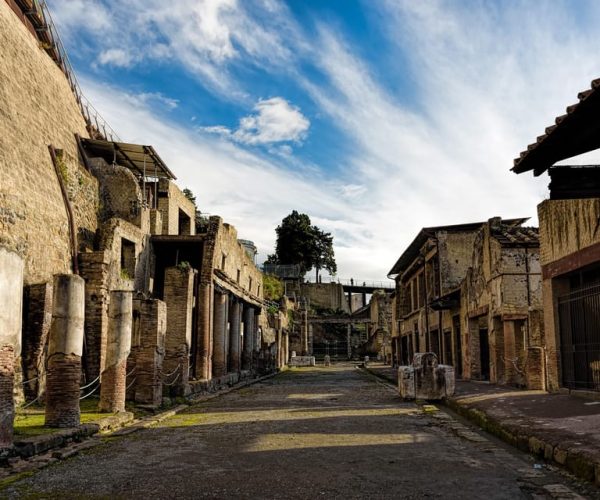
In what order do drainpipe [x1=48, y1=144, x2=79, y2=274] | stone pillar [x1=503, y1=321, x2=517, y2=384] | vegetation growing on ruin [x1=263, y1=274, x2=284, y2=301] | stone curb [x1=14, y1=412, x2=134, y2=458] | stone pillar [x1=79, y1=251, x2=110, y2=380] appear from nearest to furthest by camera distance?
stone curb [x1=14, y1=412, x2=134, y2=458], stone pillar [x1=79, y1=251, x2=110, y2=380], drainpipe [x1=48, y1=144, x2=79, y2=274], stone pillar [x1=503, y1=321, x2=517, y2=384], vegetation growing on ruin [x1=263, y1=274, x2=284, y2=301]

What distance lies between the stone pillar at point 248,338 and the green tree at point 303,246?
3864 cm

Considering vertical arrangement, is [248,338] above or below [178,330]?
below

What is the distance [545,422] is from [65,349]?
679 centimetres

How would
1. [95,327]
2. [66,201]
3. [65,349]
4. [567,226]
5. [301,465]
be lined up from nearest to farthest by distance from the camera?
[301,465]
[65,349]
[567,226]
[95,327]
[66,201]

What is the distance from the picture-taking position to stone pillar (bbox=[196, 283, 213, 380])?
19312 mm

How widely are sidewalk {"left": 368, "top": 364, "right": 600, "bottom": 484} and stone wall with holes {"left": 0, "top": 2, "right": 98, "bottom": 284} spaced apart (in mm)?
9559

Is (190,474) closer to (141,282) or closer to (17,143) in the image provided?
(17,143)

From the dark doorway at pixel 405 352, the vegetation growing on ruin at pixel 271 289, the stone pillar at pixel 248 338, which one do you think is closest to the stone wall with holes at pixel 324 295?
the vegetation growing on ruin at pixel 271 289

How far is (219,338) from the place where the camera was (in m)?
22.0

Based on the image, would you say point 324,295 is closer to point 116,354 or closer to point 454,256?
point 454,256

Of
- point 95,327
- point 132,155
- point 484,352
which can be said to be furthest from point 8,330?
point 484,352

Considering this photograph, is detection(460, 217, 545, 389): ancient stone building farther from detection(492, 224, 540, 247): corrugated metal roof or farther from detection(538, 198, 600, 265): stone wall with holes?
detection(538, 198, 600, 265): stone wall with holes

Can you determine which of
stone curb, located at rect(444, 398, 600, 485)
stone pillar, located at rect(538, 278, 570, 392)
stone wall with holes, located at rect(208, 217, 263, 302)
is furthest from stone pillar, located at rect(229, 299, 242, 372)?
stone curb, located at rect(444, 398, 600, 485)

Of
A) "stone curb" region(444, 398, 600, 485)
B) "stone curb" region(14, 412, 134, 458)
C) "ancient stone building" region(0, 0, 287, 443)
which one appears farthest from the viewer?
"ancient stone building" region(0, 0, 287, 443)
